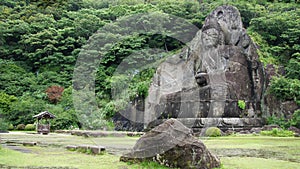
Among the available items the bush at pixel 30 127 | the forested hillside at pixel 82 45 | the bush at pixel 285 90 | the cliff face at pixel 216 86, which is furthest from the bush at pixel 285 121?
the bush at pixel 30 127

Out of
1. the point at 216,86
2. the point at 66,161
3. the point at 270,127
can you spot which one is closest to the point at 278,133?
the point at 270,127

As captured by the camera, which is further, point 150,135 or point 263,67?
point 263,67

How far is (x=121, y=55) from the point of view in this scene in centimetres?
3114

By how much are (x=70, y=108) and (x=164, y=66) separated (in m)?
8.82

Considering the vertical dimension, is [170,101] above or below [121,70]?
below

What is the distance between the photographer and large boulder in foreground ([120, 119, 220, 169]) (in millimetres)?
6324

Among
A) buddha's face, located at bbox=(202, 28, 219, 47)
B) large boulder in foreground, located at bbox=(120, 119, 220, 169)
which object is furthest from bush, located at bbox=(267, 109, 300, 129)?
large boulder in foreground, located at bbox=(120, 119, 220, 169)

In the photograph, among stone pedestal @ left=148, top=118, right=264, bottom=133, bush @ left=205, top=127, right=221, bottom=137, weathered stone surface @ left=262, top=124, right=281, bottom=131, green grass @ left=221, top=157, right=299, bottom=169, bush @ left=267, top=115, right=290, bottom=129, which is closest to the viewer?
green grass @ left=221, top=157, right=299, bottom=169

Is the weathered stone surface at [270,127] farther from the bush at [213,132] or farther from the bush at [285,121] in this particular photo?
the bush at [213,132]

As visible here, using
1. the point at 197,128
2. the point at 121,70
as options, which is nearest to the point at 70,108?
the point at 121,70

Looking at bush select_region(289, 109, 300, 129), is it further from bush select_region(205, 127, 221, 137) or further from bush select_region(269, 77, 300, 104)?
bush select_region(205, 127, 221, 137)

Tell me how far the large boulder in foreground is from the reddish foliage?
90.5 ft

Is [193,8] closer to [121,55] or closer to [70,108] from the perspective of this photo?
[121,55]

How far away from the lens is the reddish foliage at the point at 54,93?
110 ft
